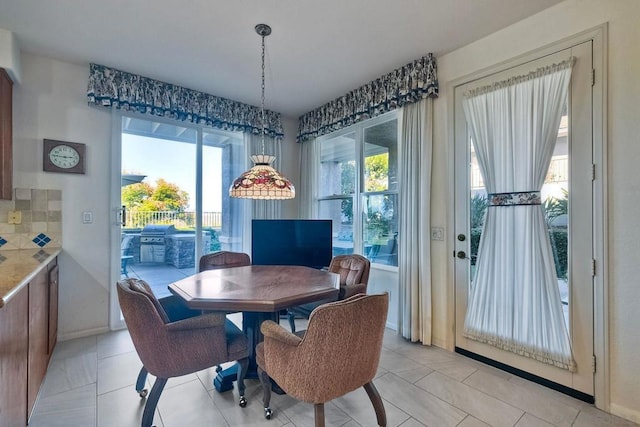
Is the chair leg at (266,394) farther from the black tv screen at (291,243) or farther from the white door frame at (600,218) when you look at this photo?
the white door frame at (600,218)

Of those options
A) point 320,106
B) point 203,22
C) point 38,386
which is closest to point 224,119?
point 320,106

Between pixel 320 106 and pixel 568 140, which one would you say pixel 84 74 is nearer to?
pixel 320 106

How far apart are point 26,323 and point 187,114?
2542mm

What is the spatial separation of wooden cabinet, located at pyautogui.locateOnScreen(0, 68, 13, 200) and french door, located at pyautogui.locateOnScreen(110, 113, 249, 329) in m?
0.77

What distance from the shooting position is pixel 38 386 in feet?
6.68

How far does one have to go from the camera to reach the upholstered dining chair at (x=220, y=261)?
115 inches

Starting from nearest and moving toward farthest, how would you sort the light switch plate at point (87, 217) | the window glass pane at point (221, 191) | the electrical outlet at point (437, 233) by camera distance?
the electrical outlet at point (437, 233), the light switch plate at point (87, 217), the window glass pane at point (221, 191)

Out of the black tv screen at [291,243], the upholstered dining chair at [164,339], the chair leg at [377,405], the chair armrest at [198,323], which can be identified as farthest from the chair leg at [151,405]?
the black tv screen at [291,243]

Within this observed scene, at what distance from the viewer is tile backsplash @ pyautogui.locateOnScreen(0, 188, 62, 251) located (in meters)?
2.70

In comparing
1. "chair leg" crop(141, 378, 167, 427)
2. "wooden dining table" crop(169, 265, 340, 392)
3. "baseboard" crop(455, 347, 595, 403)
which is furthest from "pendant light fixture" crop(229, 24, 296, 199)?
"baseboard" crop(455, 347, 595, 403)

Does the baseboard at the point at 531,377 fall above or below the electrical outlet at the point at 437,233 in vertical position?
below

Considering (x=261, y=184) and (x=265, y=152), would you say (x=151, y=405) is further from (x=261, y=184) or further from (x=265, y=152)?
(x=265, y=152)

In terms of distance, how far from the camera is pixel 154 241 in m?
3.52

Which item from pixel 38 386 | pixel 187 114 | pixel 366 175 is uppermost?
pixel 187 114
